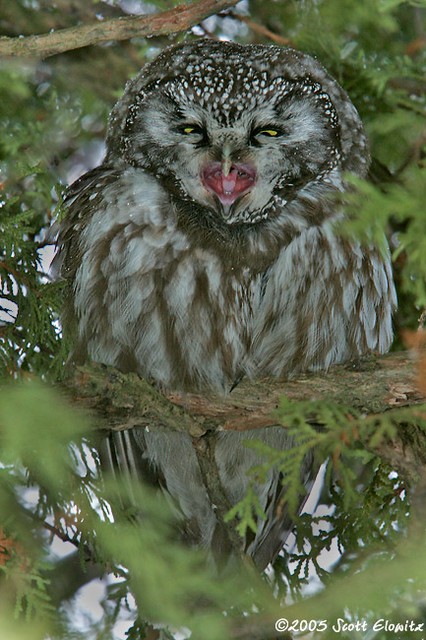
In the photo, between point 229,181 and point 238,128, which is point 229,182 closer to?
point 229,181

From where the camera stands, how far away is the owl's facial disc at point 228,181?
3.13 meters

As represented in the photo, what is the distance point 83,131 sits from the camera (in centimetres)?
404

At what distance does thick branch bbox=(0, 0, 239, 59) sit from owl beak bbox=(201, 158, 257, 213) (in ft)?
1.67

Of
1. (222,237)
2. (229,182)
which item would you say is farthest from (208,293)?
(229,182)

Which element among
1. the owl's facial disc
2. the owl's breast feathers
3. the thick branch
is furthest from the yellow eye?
the thick branch

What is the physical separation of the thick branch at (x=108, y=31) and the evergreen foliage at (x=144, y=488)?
1.16 feet

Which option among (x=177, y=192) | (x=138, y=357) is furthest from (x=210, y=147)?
(x=138, y=357)

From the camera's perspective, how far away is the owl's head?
315 cm
